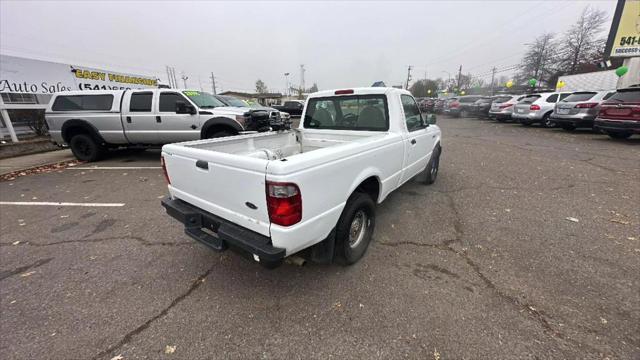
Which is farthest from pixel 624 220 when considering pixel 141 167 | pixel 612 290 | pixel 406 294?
pixel 141 167

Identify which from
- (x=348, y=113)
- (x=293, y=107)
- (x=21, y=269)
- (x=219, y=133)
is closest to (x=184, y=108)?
(x=219, y=133)

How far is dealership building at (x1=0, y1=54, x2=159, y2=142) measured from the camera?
8953 millimetres

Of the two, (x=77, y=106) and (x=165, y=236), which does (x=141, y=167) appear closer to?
(x=77, y=106)

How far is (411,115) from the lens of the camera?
398 cm

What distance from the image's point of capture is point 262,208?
194cm

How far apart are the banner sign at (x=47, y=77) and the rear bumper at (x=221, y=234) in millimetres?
11476

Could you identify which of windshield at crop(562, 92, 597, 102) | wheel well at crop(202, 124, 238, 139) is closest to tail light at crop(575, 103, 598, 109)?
windshield at crop(562, 92, 597, 102)

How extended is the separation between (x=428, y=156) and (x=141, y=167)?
7.14 meters

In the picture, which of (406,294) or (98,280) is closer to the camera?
(406,294)

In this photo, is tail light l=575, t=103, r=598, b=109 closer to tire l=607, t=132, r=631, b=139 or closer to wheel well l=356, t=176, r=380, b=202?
tire l=607, t=132, r=631, b=139

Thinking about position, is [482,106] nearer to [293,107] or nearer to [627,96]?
[627,96]

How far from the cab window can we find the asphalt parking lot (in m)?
1.31

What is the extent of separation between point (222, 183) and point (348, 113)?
2.33 meters

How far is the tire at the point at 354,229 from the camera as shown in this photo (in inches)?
98.7
